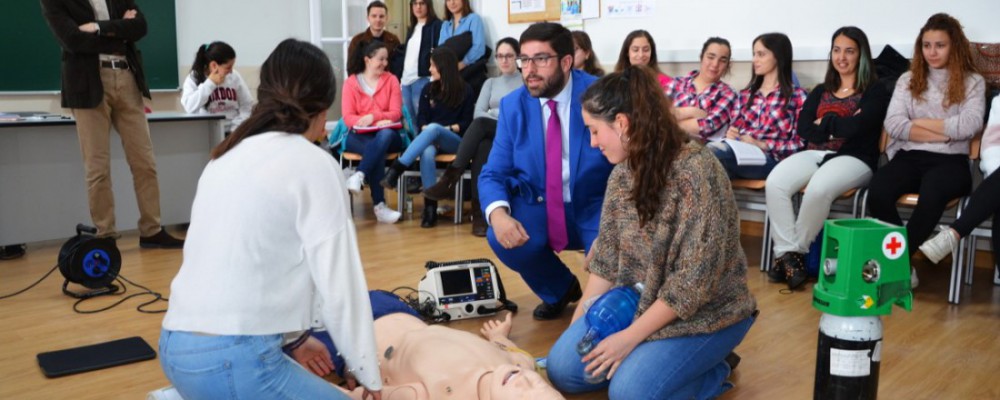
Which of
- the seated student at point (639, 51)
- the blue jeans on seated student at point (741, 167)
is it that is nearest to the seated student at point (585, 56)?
the seated student at point (639, 51)

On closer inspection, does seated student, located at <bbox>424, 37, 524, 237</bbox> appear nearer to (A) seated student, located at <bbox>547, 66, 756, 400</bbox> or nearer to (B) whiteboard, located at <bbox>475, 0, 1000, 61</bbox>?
(B) whiteboard, located at <bbox>475, 0, 1000, 61</bbox>

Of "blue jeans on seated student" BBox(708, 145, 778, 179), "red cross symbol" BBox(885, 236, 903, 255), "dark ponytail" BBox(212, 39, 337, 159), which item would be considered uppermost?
"dark ponytail" BBox(212, 39, 337, 159)

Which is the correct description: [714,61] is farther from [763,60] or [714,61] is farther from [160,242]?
[160,242]

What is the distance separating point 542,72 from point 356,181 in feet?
8.62

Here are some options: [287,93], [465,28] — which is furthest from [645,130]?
[465,28]

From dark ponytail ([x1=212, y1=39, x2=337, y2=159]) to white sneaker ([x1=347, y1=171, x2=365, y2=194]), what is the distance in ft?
11.9

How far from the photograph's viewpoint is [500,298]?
3.49 meters

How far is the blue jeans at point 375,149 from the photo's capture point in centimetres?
582

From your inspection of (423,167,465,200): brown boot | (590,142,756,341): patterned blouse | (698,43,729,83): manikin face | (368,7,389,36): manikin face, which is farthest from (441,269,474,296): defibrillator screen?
(368,7,389,36): manikin face

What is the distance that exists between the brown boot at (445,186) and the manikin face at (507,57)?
31.3 inches

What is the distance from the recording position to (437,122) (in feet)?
19.7

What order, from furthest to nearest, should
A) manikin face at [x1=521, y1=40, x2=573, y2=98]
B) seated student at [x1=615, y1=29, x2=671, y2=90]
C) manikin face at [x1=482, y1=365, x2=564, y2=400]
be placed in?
seated student at [x1=615, y1=29, x2=671, y2=90]
manikin face at [x1=521, y1=40, x2=573, y2=98]
manikin face at [x1=482, y1=365, x2=564, y2=400]

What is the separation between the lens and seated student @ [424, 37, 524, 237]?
17.2 feet

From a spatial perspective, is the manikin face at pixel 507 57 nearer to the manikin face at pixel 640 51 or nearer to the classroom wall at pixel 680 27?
the classroom wall at pixel 680 27
